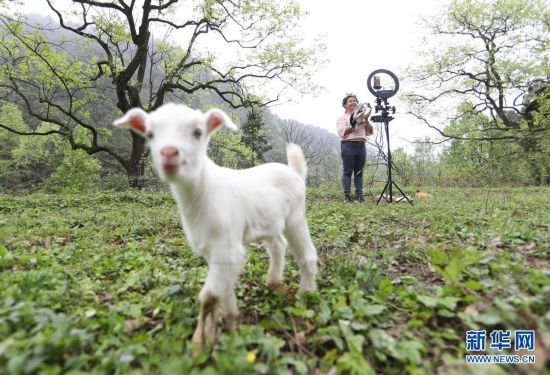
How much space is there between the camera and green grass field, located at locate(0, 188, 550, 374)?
1709 millimetres

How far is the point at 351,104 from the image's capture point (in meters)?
8.65

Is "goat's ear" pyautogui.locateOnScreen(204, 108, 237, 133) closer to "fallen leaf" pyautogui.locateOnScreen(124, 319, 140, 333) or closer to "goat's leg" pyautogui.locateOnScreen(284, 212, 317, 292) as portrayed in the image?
"goat's leg" pyautogui.locateOnScreen(284, 212, 317, 292)

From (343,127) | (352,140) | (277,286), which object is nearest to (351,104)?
(343,127)

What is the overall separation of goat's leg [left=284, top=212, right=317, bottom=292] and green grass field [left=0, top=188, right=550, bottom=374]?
171 mm

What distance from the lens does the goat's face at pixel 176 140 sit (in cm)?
182

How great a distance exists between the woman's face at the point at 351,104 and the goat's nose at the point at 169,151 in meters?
7.66

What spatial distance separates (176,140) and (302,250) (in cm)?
157

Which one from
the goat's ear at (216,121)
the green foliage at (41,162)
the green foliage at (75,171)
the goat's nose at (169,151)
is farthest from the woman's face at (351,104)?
the green foliage at (75,171)

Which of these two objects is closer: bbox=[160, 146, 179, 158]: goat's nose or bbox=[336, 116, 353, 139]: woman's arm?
bbox=[160, 146, 179, 158]: goat's nose

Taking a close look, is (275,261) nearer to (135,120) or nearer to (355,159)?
(135,120)

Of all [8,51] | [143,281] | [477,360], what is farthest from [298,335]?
[8,51]

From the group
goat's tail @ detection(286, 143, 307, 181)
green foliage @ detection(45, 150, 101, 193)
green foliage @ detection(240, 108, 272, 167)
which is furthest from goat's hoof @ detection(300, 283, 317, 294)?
green foliage @ detection(45, 150, 101, 193)

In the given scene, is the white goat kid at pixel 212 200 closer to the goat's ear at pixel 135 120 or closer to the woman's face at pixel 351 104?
the goat's ear at pixel 135 120

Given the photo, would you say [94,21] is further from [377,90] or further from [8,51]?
[377,90]
